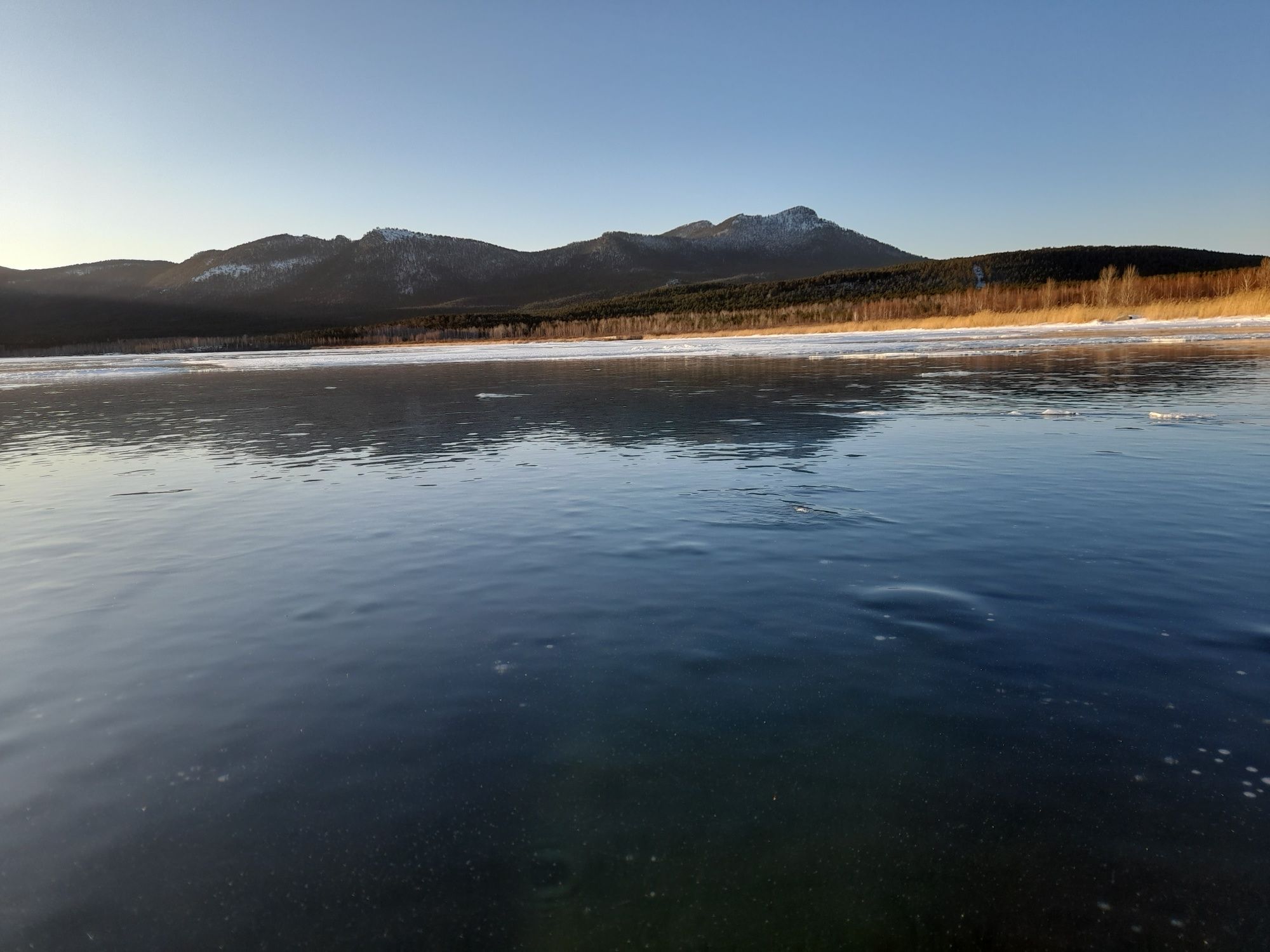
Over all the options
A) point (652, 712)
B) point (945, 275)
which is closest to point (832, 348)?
point (652, 712)

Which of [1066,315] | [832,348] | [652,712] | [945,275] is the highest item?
[945,275]

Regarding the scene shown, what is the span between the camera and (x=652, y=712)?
3.97 meters

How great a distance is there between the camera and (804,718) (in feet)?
12.6

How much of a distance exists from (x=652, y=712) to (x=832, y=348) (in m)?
38.8

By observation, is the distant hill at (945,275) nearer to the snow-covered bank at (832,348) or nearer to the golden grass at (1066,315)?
the golden grass at (1066,315)

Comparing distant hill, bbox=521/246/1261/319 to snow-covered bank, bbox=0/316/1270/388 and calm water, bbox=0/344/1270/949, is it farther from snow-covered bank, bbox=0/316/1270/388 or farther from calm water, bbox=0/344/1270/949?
calm water, bbox=0/344/1270/949

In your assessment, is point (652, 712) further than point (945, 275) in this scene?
No

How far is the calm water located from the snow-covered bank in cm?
2597

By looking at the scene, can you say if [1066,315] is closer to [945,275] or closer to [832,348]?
[832,348]

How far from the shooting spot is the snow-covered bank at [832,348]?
34.9m

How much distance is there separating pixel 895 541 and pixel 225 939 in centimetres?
556

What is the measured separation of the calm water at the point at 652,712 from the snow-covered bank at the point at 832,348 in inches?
1022

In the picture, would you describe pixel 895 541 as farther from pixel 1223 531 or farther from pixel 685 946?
pixel 685 946

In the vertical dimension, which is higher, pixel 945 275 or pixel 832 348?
pixel 945 275
